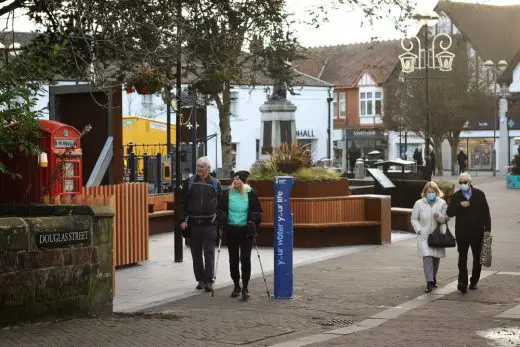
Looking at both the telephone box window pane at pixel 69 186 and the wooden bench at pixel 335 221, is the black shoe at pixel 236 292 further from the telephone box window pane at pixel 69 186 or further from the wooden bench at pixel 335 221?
the wooden bench at pixel 335 221

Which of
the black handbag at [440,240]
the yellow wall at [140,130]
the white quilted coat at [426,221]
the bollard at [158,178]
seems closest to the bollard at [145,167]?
the bollard at [158,178]

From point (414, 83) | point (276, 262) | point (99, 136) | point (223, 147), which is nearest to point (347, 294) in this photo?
point (276, 262)

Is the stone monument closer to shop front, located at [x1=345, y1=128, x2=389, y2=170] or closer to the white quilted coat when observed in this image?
the white quilted coat

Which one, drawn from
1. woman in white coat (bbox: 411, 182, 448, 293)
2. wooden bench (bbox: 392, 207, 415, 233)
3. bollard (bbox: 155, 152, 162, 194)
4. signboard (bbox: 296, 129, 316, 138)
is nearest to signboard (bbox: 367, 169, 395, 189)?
wooden bench (bbox: 392, 207, 415, 233)

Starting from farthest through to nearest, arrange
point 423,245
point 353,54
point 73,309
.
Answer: point 353,54 → point 423,245 → point 73,309

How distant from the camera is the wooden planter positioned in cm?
1827

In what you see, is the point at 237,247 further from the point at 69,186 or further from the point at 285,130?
the point at 285,130

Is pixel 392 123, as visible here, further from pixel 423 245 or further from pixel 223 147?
pixel 423 245

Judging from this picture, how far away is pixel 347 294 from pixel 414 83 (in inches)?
1949

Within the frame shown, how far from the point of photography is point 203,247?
511 inches

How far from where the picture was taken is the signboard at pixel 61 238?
31.8 ft

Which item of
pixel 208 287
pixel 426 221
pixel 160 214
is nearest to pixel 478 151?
pixel 160 214

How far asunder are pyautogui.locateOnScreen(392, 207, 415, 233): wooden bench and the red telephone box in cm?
995

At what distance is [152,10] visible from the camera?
14734 millimetres
